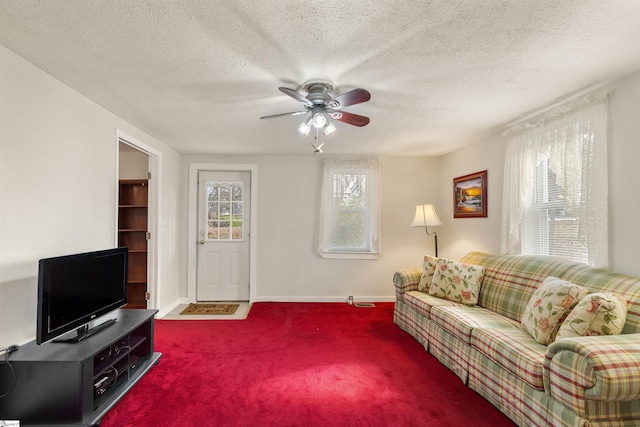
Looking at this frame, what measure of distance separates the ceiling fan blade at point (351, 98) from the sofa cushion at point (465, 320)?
6.11 feet

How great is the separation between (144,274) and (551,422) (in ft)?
15.2

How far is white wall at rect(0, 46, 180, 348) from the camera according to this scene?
175 cm

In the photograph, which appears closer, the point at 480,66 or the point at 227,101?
the point at 480,66

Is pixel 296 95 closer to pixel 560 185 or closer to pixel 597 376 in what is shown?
pixel 597 376

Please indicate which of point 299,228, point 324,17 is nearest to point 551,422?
point 324,17

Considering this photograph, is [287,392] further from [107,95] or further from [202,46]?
[107,95]

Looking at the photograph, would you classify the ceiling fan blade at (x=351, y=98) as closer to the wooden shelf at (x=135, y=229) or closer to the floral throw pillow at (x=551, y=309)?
the floral throw pillow at (x=551, y=309)

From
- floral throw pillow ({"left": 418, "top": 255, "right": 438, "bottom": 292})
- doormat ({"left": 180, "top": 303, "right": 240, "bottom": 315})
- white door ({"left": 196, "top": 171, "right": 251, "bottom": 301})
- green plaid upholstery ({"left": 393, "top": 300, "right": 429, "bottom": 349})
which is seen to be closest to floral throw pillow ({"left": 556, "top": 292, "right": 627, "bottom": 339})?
green plaid upholstery ({"left": 393, "top": 300, "right": 429, "bottom": 349})

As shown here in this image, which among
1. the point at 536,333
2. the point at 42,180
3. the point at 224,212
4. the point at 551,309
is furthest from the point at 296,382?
the point at 224,212

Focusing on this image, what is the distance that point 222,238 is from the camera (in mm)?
4445

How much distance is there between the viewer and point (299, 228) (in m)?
4.49

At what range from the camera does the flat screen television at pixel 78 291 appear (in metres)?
1.74

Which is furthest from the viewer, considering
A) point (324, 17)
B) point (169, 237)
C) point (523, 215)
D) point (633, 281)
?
point (169, 237)

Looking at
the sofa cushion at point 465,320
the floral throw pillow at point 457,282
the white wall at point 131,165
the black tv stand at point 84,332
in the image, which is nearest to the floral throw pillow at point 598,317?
the sofa cushion at point 465,320
